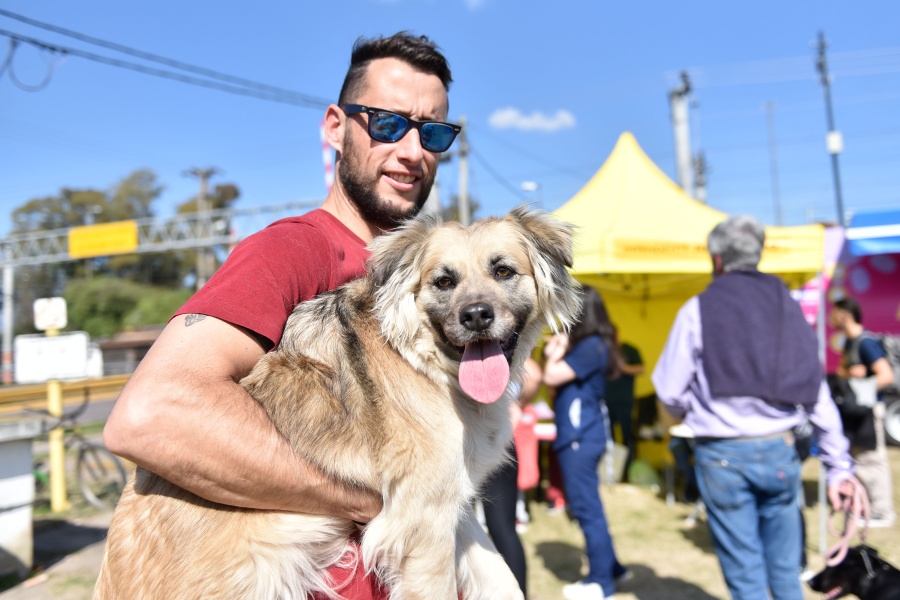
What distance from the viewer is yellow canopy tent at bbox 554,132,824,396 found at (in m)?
8.76

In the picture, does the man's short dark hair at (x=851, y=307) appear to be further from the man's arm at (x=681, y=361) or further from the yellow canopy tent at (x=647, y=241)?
the man's arm at (x=681, y=361)

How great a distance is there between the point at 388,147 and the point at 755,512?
121 inches

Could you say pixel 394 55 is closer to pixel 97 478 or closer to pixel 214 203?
pixel 97 478

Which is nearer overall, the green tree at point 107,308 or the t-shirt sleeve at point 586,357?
the t-shirt sleeve at point 586,357

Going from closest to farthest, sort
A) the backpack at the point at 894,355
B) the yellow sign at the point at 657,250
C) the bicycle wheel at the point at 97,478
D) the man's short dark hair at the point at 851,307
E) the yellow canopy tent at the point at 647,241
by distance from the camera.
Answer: the man's short dark hair at the point at 851,307 < the yellow sign at the point at 657,250 < the yellow canopy tent at the point at 647,241 < the bicycle wheel at the point at 97,478 < the backpack at the point at 894,355

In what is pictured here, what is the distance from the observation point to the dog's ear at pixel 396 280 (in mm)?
2076

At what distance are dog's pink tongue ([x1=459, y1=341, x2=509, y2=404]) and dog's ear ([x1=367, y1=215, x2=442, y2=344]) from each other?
206 millimetres

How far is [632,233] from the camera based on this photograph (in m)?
8.94

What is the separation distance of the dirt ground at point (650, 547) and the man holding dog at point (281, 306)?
502cm

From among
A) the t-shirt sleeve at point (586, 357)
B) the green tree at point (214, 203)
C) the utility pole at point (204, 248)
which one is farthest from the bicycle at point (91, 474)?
the green tree at point (214, 203)

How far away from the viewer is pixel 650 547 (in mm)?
7254

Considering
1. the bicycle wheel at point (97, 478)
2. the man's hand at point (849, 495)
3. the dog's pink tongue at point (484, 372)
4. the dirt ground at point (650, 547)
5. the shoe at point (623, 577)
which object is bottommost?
the dirt ground at point (650, 547)

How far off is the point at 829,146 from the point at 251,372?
1202 inches

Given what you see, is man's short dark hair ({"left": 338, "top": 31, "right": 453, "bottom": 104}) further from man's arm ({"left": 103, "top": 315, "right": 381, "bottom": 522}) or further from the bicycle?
the bicycle
